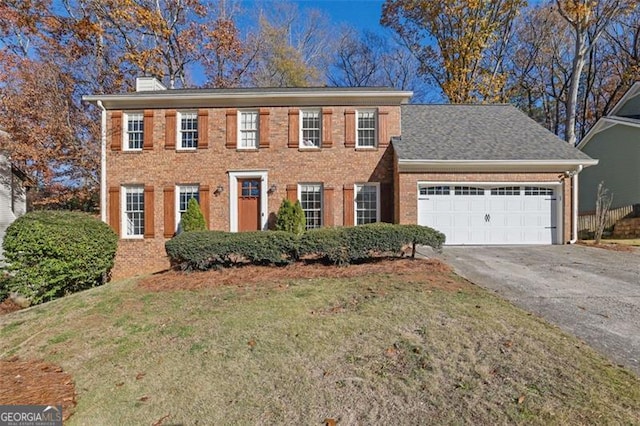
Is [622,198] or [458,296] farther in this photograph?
[622,198]

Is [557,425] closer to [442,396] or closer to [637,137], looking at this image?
[442,396]

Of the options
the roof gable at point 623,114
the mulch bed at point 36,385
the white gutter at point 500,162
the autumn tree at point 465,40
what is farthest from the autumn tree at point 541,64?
the mulch bed at point 36,385

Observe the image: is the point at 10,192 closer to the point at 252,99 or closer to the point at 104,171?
the point at 104,171

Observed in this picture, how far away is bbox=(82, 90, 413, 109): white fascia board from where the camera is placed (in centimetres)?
1239

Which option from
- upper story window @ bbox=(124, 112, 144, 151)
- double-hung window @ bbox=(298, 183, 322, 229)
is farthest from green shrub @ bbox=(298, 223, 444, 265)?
upper story window @ bbox=(124, 112, 144, 151)

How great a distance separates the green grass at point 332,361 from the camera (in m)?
2.81

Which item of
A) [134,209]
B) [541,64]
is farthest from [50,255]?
[541,64]

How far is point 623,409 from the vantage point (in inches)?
104

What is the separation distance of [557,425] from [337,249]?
536 centimetres

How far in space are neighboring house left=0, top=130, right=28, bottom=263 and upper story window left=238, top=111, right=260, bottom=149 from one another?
11.0m

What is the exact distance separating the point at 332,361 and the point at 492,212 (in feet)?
33.4

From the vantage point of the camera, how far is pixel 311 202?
41.1ft

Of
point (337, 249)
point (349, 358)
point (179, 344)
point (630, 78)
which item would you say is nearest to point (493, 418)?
point (349, 358)

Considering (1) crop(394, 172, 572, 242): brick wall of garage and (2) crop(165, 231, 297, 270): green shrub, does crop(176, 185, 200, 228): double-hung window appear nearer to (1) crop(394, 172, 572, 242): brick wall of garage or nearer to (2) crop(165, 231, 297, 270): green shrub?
(2) crop(165, 231, 297, 270): green shrub
